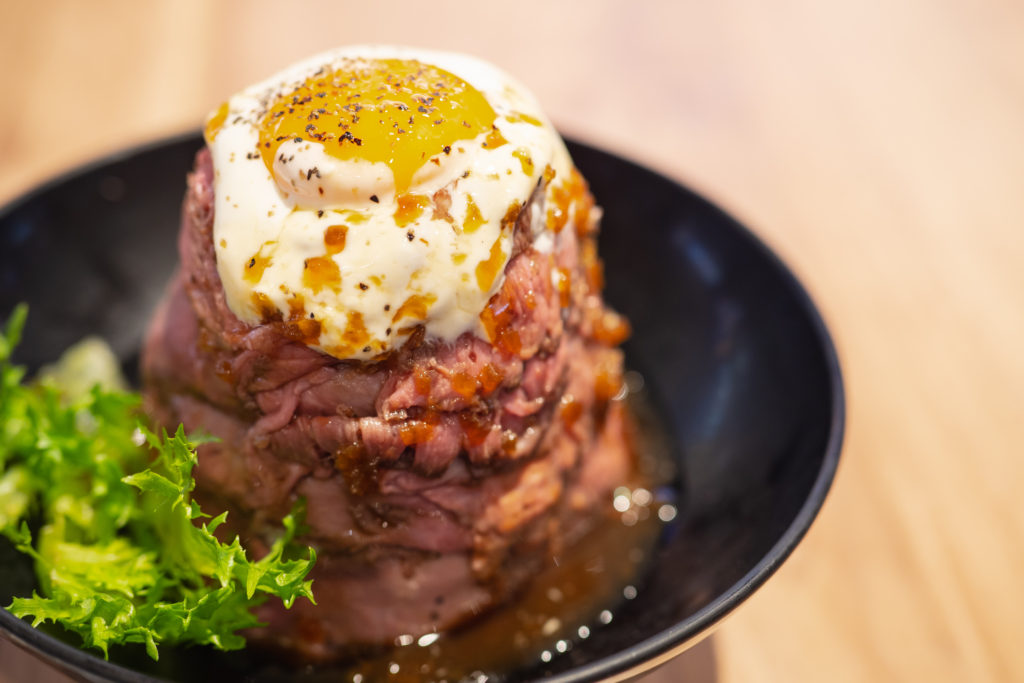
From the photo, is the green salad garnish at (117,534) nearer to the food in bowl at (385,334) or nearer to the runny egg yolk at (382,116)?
the food in bowl at (385,334)

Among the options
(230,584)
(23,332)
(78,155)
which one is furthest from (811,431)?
(78,155)

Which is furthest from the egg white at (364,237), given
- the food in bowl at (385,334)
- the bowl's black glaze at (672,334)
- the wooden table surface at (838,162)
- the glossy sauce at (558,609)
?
the wooden table surface at (838,162)

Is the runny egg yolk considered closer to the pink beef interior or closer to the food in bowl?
the food in bowl

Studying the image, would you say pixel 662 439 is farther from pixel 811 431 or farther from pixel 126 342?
pixel 126 342

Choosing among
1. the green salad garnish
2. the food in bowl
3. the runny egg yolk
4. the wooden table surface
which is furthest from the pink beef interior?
the wooden table surface

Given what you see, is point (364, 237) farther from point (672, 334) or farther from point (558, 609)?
point (672, 334)

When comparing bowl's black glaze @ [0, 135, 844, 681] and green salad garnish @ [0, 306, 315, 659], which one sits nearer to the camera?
green salad garnish @ [0, 306, 315, 659]
